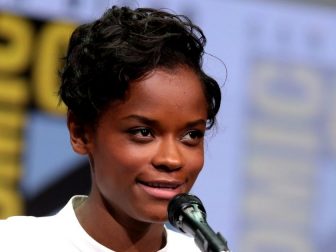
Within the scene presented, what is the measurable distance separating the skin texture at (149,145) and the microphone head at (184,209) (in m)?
0.09

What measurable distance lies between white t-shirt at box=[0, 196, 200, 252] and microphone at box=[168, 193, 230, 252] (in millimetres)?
223

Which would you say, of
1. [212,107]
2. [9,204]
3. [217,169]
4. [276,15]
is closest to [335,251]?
[217,169]

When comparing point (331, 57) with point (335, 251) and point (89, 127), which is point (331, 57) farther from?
point (89, 127)

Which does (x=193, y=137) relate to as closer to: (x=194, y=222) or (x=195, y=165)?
(x=195, y=165)

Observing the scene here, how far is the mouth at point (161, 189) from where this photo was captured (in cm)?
124

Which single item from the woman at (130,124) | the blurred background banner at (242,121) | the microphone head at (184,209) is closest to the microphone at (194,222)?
the microphone head at (184,209)

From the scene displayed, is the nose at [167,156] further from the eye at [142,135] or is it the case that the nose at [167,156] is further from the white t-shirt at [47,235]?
the white t-shirt at [47,235]

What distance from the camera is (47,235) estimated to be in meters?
1.35

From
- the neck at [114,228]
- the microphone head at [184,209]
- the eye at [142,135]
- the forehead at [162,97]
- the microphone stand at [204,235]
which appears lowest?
the neck at [114,228]

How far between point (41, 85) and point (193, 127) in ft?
4.41

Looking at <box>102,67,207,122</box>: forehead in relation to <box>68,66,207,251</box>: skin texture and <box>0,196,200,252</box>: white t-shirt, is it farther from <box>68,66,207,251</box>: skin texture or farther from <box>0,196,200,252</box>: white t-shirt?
<box>0,196,200,252</box>: white t-shirt

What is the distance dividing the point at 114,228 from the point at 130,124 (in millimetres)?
168

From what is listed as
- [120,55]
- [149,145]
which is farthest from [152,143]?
[120,55]

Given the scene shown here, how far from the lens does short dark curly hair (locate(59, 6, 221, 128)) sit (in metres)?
1.28
